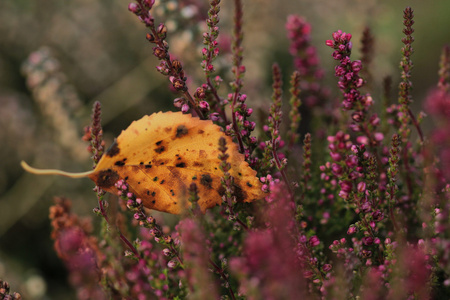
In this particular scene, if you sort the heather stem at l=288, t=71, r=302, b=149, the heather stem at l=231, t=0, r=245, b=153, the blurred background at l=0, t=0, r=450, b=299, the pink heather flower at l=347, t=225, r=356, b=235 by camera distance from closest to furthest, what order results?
the heather stem at l=231, t=0, r=245, b=153 → the pink heather flower at l=347, t=225, r=356, b=235 → the heather stem at l=288, t=71, r=302, b=149 → the blurred background at l=0, t=0, r=450, b=299

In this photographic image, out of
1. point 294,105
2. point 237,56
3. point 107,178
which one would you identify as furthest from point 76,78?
point 237,56

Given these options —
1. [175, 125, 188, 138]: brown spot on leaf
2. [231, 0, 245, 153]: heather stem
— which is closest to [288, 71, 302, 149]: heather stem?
[231, 0, 245, 153]: heather stem

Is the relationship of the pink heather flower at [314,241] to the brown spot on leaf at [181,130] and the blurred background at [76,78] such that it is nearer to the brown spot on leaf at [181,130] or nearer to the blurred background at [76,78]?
the brown spot on leaf at [181,130]

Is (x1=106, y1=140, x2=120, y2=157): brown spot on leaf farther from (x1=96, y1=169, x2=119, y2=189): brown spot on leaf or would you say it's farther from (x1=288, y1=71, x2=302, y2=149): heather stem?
(x1=288, y1=71, x2=302, y2=149): heather stem

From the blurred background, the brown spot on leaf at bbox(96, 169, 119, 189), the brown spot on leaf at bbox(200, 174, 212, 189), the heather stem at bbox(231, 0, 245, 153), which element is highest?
the blurred background

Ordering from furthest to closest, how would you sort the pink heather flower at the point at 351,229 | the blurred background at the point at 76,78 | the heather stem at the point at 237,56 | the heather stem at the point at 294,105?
the blurred background at the point at 76,78 < the heather stem at the point at 294,105 < the pink heather flower at the point at 351,229 < the heather stem at the point at 237,56

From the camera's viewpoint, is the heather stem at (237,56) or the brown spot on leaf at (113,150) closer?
the heather stem at (237,56)

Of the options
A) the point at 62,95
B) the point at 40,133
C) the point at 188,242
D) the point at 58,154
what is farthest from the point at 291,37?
the point at 40,133

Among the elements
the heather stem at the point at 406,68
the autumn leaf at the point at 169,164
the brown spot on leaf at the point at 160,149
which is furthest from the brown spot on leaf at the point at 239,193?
the heather stem at the point at 406,68
